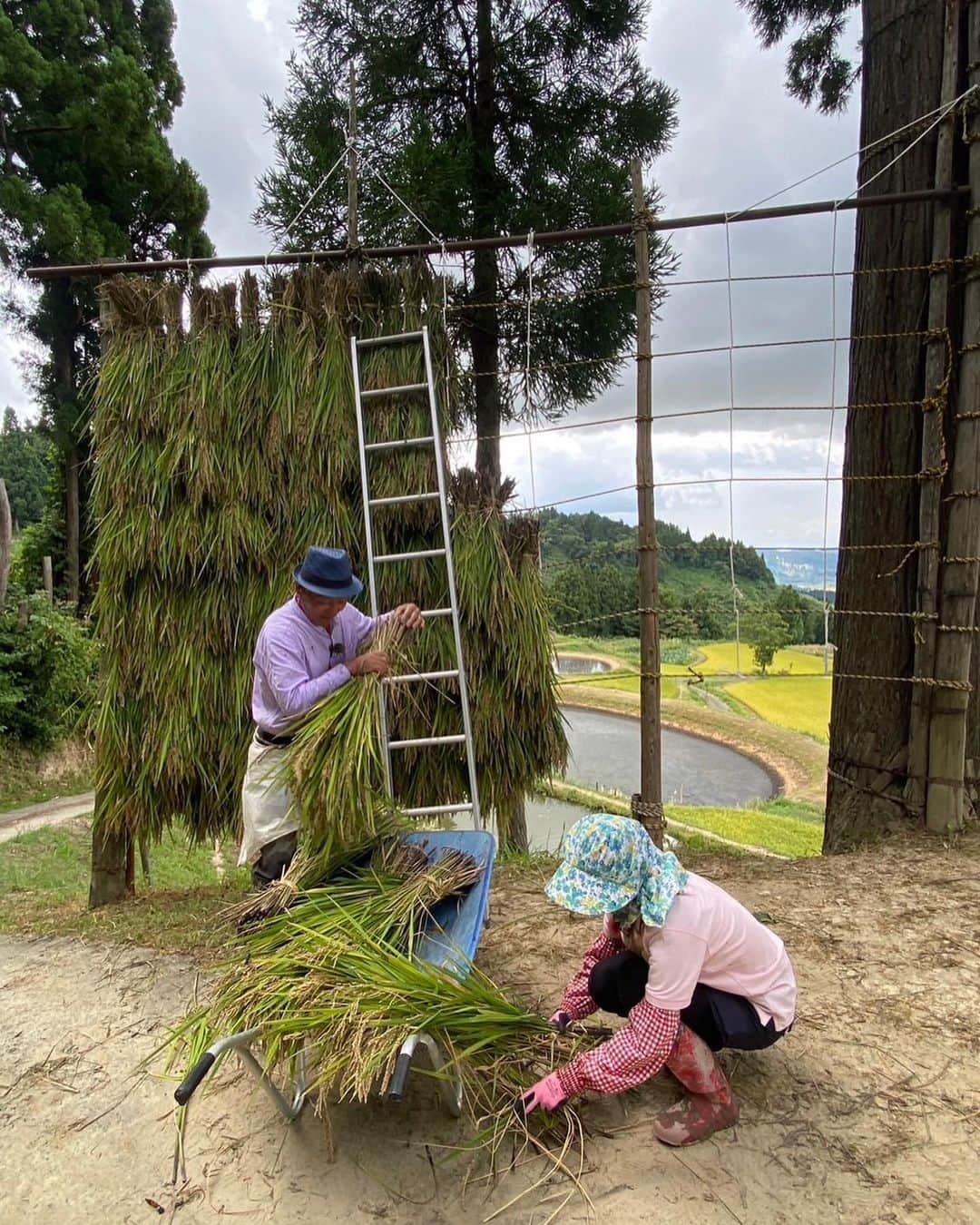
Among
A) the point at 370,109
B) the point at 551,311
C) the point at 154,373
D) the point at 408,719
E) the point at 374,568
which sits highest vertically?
the point at 370,109

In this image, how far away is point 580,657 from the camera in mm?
4398

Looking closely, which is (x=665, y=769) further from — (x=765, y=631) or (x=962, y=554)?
(x=962, y=554)

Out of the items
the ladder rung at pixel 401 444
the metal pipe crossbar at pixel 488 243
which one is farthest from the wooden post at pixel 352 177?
the ladder rung at pixel 401 444

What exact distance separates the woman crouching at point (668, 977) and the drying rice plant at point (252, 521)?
162 centimetres

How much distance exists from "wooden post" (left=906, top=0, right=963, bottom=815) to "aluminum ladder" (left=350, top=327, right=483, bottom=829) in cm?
215

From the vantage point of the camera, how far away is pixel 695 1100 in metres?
1.88

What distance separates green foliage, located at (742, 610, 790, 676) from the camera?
375 centimetres

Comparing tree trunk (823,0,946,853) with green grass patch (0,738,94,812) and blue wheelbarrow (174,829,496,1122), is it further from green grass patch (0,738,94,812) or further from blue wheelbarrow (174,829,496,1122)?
green grass patch (0,738,94,812)

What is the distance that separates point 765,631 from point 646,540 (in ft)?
3.18

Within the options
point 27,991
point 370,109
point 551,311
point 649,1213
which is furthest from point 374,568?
point 370,109

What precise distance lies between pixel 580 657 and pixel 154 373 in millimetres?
2603

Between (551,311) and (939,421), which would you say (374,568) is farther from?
(551,311)

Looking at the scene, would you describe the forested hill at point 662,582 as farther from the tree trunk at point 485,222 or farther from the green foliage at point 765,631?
the tree trunk at point 485,222

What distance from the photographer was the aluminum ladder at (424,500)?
322 cm
